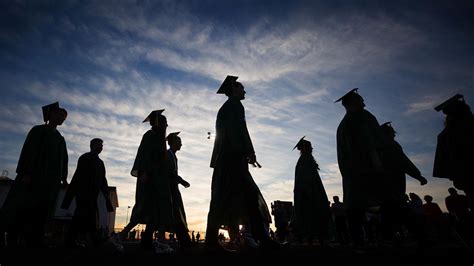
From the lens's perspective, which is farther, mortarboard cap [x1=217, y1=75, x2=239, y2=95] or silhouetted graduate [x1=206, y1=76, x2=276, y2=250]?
mortarboard cap [x1=217, y1=75, x2=239, y2=95]

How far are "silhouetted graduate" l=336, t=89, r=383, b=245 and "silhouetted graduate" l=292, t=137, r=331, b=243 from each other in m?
3.87

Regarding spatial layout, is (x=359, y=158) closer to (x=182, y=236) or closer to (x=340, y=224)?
(x=182, y=236)

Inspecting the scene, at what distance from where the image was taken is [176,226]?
5.36m

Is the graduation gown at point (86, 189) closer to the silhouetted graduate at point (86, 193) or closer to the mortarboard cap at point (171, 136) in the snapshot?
the silhouetted graduate at point (86, 193)

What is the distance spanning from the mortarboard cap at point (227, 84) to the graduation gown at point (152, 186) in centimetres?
155

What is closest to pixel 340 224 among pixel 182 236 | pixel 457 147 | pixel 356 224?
pixel 356 224

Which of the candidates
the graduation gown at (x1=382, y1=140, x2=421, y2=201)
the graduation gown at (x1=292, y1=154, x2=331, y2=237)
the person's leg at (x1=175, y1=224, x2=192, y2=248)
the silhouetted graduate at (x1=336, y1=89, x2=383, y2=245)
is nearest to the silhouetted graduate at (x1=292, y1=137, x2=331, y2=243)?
the graduation gown at (x1=292, y1=154, x2=331, y2=237)

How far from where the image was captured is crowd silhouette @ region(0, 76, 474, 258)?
4258 millimetres

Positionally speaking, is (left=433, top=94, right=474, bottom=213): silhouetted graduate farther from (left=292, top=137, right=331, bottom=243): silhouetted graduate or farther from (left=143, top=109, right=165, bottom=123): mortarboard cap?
(left=143, top=109, right=165, bottom=123): mortarboard cap

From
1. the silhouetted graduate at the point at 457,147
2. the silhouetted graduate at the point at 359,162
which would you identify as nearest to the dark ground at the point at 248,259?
the silhouetted graduate at the point at 359,162

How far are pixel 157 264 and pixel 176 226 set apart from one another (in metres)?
2.53

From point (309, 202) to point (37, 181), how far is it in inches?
268

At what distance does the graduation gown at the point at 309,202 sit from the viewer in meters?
8.22

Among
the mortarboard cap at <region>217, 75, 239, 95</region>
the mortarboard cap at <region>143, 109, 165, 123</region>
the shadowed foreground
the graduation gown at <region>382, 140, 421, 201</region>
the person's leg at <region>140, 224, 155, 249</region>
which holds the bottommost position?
the shadowed foreground
